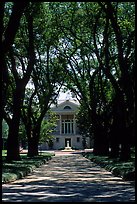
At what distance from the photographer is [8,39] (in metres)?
9.45

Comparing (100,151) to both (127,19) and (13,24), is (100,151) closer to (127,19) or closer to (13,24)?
(127,19)

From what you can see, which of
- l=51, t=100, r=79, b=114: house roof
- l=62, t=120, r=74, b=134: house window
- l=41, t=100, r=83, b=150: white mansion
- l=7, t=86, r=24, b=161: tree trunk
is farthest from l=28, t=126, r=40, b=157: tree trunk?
l=62, t=120, r=74, b=134: house window

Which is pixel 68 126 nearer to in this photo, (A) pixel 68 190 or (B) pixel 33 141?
(B) pixel 33 141

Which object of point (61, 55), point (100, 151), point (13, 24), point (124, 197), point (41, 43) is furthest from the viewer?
point (100, 151)

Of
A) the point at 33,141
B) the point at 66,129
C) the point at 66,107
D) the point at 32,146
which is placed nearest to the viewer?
the point at 33,141

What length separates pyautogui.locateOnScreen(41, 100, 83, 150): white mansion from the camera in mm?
90000

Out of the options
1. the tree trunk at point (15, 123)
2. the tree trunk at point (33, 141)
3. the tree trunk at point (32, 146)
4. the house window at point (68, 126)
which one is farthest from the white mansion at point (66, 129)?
the tree trunk at point (15, 123)

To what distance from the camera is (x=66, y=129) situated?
302 feet

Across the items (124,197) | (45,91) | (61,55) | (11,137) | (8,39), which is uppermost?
(61,55)

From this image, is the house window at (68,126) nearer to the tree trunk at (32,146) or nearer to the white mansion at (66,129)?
the white mansion at (66,129)

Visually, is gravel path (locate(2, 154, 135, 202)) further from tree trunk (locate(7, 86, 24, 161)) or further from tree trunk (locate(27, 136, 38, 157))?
Answer: tree trunk (locate(27, 136, 38, 157))

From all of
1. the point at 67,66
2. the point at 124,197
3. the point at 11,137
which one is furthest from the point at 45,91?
the point at 124,197

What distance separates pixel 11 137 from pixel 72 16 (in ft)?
32.1

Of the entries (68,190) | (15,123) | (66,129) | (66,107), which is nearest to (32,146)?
(15,123)
